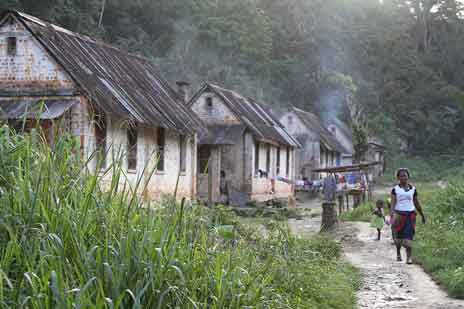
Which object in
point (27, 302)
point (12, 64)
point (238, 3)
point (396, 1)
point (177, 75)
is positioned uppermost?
point (396, 1)

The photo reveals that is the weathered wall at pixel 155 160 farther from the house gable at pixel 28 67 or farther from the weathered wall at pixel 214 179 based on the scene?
the weathered wall at pixel 214 179

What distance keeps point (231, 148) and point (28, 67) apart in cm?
1417

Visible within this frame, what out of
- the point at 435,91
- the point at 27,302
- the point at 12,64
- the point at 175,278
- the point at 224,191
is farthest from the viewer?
the point at 435,91

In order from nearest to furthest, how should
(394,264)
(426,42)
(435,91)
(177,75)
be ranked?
1. (394,264)
2. (177,75)
3. (435,91)
4. (426,42)

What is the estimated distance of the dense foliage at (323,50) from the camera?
173ft

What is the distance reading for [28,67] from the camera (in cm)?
1798

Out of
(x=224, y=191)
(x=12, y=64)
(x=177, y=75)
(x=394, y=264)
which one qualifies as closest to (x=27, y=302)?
(x=394, y=264)

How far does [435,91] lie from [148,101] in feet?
168

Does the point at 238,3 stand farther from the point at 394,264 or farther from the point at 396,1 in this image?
the point at 394,264

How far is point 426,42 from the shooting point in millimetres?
77562

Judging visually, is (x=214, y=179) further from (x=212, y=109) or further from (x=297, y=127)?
(x=297, y=127)

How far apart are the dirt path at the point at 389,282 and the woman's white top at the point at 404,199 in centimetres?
104

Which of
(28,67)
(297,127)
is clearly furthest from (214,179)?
(297,127)

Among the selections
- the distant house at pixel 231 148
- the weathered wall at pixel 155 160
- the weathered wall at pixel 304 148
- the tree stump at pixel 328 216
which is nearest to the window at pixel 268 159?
the distant house at pixel 231 148
